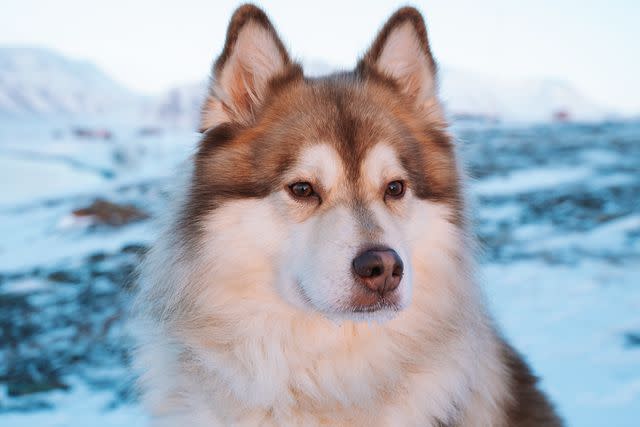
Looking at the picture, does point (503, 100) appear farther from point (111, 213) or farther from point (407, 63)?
point (407, 63)

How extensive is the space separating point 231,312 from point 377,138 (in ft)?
3.33

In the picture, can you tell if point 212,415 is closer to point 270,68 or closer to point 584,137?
point 270,68

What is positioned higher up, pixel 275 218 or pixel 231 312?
pixel 275 218

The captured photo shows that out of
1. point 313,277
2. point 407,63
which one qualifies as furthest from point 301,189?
point 407,63

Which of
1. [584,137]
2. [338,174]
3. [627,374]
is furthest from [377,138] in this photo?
[584,137]

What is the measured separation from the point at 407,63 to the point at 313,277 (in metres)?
1.29

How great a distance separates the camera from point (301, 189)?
2463 mm

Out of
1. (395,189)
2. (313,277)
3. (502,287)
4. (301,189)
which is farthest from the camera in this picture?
(502,287)

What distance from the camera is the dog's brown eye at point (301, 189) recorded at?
96.8 inches

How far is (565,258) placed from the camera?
6.43m

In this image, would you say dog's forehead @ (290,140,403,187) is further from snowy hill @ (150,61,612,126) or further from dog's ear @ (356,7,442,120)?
snowy hill @ (150,61,612,126)

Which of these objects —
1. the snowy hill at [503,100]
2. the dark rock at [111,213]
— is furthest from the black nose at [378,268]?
the snowy hill at [503,100]

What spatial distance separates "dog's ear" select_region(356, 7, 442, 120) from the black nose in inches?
39.9

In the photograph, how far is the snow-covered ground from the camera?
12.6ft
